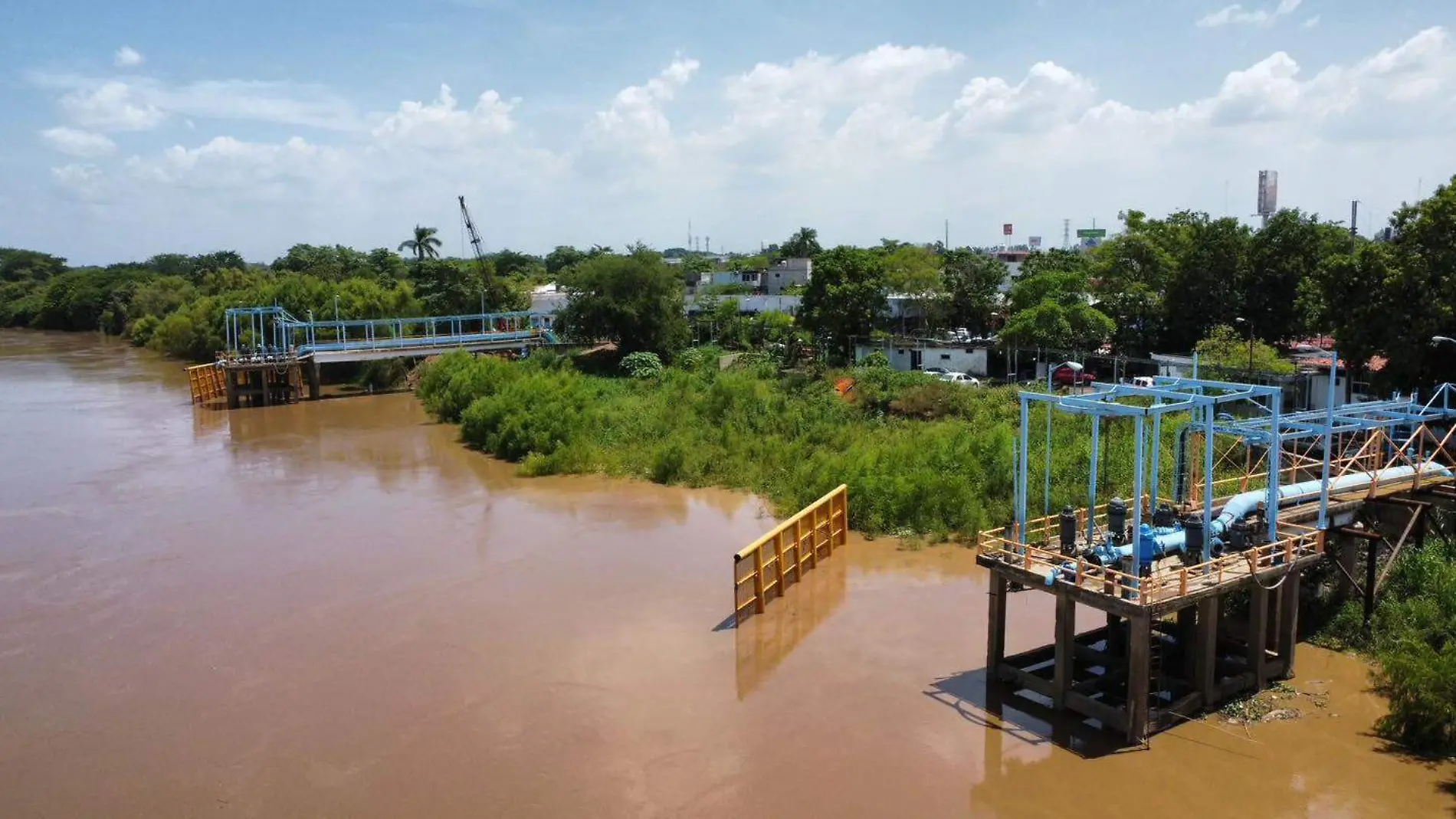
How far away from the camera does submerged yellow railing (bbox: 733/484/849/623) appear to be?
19375 mm

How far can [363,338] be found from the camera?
58.6 meters

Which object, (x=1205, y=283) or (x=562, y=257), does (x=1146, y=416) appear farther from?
(x=562, y=257)

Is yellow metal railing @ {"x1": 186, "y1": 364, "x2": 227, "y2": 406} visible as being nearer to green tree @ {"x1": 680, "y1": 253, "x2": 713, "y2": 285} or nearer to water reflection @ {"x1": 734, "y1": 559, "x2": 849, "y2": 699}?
green tree @ {"x1": 680, "y1": 253, "x2": 713, "y2": 285}

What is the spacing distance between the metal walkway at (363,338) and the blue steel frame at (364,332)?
0.04m

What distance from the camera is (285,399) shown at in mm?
49719

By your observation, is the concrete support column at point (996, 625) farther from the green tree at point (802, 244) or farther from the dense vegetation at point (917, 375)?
the green tree at point (802, 244)

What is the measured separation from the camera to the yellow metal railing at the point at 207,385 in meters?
48.8

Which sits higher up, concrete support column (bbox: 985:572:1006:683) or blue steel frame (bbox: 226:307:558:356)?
blue steel frame (bbox: 226:307:558:356)

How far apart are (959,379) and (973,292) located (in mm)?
11791

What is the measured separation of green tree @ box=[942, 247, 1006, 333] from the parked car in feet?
36.1

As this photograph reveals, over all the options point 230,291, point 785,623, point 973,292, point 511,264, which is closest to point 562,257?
point 511,264

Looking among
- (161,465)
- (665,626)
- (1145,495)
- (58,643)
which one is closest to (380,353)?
(161,465)

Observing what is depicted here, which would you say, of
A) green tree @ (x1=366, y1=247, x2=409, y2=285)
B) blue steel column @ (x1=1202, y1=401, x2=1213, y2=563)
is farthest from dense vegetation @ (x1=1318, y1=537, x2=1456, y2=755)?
green tree @ (x1=366, y1=247, x2=409, y2=285)

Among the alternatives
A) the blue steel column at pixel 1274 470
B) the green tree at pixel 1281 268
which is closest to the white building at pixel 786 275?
the green tree at pixel 1281 268
